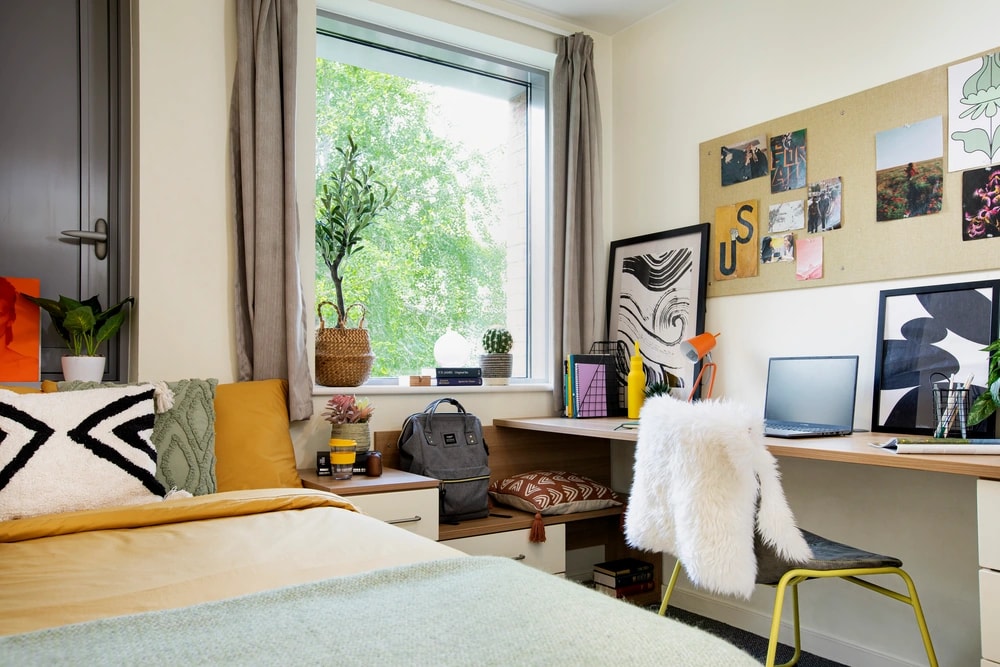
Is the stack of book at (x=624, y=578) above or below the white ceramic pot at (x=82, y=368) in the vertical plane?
below

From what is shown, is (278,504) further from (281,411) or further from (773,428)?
(773,428)

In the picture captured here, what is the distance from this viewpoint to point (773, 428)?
2293mm

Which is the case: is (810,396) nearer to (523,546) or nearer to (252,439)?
(523,546)

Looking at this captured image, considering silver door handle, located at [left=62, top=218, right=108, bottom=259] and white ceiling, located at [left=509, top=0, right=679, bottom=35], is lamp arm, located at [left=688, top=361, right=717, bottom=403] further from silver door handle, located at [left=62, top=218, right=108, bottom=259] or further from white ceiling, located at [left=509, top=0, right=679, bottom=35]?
silver door handle, located at [left=62, top=218, right=108, bottom=259]

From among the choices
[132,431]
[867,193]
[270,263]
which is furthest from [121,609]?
[867,193]

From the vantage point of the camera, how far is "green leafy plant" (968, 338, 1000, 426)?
1932 millimetres

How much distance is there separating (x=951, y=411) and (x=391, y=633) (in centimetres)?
175

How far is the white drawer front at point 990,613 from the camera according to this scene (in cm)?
158

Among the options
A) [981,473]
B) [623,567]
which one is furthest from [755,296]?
[981,473]

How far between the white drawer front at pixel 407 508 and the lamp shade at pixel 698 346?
1.08m

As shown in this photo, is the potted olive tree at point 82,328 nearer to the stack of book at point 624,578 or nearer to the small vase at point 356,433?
the small vase at point 356,433

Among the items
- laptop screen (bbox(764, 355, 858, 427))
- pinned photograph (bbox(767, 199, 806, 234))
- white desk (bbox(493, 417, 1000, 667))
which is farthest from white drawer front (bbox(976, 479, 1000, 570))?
pinned photograph (bbox(767, 199, 806, 234))

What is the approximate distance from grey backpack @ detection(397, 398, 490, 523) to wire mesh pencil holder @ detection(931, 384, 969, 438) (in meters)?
1.45

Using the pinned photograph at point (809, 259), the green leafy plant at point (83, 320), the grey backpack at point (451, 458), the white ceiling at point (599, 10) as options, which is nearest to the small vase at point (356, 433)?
the grey backpack at point (451, 458)
